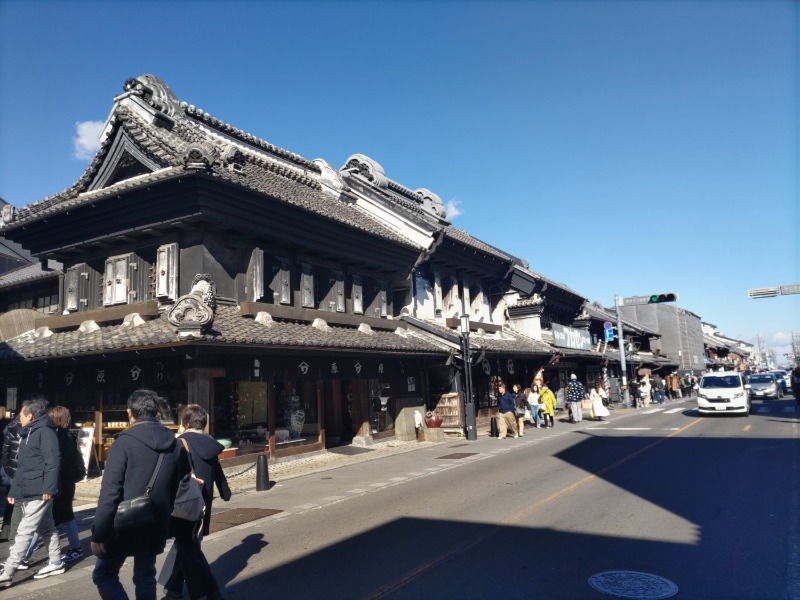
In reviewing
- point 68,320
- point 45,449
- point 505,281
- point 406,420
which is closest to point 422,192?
point 505,281

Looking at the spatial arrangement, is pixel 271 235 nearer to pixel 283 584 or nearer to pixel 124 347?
pixel 124 347

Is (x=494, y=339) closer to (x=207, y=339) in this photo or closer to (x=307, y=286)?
(x=307, y=286)

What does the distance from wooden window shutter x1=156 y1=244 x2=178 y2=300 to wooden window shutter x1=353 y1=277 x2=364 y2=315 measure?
6.29 metres

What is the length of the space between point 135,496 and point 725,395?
987 inches

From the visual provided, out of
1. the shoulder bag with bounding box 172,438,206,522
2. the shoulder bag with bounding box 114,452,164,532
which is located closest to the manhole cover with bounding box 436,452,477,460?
the shoulder bag with bounding box 172,438,206,522

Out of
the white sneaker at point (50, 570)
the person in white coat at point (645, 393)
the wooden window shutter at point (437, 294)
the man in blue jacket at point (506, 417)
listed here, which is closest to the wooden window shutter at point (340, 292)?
the wooden window shutter at point (437, 294)

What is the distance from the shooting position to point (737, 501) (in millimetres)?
8406

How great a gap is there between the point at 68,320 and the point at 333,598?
1296cm

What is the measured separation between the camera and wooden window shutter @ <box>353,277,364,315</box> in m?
18.3

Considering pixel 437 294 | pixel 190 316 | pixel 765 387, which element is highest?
pixel 437 294

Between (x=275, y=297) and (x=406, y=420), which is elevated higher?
(x=275, y=297)

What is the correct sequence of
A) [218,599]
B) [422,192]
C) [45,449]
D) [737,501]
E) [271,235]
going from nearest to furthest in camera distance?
[218,599]
[45,449]
[737,501]
[271,235]
[422,192]

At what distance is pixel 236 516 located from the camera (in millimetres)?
9094

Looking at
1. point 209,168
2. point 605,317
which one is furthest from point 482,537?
point 605,317
